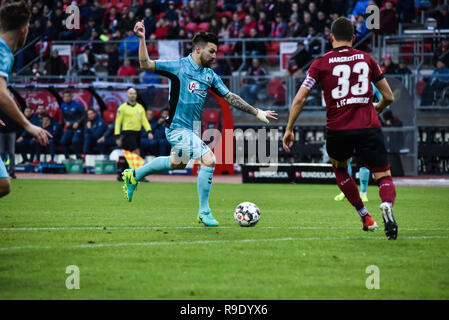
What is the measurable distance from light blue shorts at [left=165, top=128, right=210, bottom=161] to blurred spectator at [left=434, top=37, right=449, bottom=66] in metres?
14.5

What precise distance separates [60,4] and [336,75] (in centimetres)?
2396

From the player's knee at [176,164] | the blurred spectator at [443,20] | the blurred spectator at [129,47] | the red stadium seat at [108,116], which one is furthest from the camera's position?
the blurred spectator at [129,47]

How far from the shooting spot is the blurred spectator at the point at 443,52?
22062 mm

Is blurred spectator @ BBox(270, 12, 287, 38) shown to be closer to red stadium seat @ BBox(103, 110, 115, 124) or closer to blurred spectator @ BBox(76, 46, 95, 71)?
red stadium seat @ BBox(103, 110, 115, 124)

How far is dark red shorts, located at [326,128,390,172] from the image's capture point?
26.0ft

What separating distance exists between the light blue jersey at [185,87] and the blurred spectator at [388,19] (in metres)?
14.8

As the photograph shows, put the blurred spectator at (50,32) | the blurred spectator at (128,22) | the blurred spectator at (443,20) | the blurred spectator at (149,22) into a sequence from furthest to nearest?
the blurred spectator at (50,32) → the blurred spectator at (128,22) → the blurred spectator at (149,22) → the blurred spectator at (443,20)

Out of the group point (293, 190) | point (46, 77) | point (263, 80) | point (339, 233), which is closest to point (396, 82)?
point (263, 80)

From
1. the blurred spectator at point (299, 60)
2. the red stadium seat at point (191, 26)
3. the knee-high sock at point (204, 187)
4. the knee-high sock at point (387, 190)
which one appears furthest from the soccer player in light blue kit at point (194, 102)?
the red stadium seat at point (191, 26)

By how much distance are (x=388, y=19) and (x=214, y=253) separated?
708 inches

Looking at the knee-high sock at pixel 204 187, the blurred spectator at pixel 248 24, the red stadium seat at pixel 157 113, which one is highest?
the blurred spectator at pixel 248 24

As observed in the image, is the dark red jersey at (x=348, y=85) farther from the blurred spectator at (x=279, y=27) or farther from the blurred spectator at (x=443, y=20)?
the blurred spectator at (x=279, y=27)

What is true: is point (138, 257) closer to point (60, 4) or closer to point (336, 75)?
point (336, 75)

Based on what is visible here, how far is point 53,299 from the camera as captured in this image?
4.86 meters
